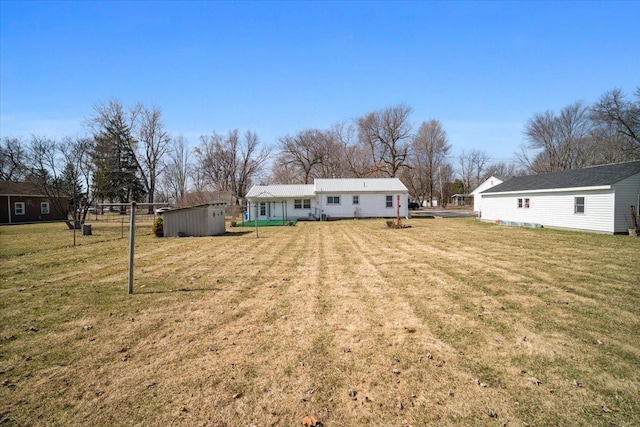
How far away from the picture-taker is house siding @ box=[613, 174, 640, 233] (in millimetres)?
16562

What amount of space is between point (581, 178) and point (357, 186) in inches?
718

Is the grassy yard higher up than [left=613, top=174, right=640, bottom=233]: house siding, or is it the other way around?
[left=613, top=174, right=640, bottom=233]: house siding

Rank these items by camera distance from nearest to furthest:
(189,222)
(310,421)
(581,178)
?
(310,421)
(189,222)
(581,178)

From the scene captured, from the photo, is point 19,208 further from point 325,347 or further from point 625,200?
point 625,200

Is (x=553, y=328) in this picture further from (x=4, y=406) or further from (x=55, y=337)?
(x=55, y=337)

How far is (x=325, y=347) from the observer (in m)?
4.38

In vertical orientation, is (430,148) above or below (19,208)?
above

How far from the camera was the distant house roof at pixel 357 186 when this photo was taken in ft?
106

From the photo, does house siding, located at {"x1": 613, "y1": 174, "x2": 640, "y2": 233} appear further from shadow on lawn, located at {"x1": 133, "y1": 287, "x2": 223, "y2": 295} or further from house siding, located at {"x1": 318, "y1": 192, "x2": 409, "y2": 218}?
shadow on lawn, located at {"x1": 133, "y1": 287, "x2": 223, "y2": 295}

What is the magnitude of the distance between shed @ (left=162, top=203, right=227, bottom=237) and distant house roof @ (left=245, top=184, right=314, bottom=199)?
11931mm

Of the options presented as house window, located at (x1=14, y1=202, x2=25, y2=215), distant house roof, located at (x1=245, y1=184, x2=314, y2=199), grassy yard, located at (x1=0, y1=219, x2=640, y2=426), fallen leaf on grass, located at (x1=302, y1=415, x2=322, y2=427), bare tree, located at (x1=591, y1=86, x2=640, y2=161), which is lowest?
fallen leaf on grass, located at (x1=302, y1=415, x2=322, y2=427)

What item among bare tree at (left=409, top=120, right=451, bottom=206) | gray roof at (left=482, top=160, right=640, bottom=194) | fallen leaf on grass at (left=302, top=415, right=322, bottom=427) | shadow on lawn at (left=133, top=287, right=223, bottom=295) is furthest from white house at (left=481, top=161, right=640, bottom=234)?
bare tree at (left=409, top=120, right=451, bottom=206)

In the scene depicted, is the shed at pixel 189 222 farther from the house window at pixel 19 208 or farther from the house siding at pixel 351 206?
the house window at pixel 19 208

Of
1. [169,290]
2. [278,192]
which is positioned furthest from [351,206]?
[169,290]
